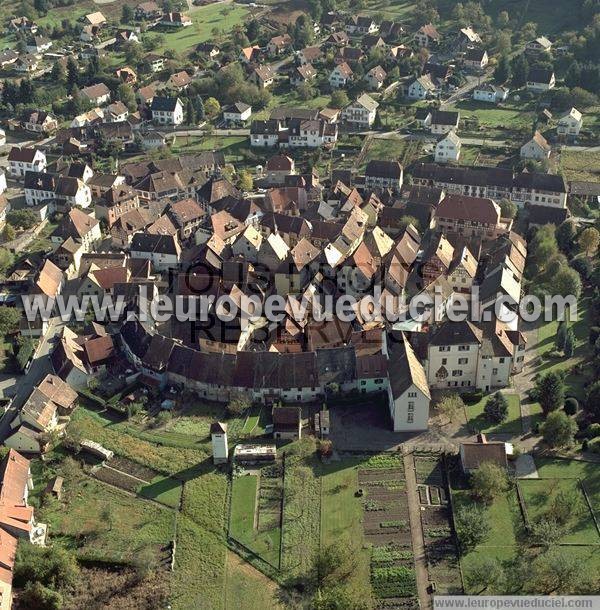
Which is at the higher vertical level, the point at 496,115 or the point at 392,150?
the point at 496,115

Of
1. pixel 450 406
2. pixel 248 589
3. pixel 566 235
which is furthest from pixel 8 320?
pixel 566 235

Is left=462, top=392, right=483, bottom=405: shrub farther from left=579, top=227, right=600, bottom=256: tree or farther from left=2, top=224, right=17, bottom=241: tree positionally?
left=2, top=224, right=17, bottom=241: tree

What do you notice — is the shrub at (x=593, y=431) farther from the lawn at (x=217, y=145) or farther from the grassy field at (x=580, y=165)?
the lawn at (x=217, y=145)

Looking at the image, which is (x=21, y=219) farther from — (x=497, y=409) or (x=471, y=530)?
(x=471, y=530)

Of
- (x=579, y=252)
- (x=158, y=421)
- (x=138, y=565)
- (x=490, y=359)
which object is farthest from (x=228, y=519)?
(x=579, y=252)

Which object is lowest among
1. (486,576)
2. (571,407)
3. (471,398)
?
(471,398)

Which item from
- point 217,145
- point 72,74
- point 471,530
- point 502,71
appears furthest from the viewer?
point 72,74

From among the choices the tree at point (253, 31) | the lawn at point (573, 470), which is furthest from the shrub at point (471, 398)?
the tree at point (253, 31)

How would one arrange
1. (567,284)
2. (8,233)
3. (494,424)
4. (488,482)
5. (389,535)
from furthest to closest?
(8,233) < (567,284) < (494,424) < (488,482) < (389,535)

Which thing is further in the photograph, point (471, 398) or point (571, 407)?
point (471, 398)
